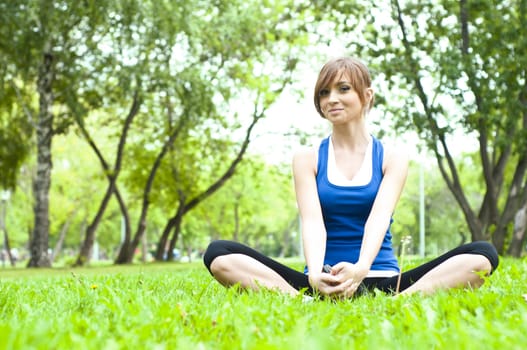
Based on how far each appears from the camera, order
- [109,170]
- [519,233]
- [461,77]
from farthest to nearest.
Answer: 1. [109,170]
2. [519,233]
3. [461,77]

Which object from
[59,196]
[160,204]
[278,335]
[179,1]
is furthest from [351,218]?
[59,196]

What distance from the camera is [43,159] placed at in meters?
19.7

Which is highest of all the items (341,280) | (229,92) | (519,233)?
(229,92)

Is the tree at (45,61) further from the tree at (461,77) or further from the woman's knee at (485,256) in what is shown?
the woman's knee at (485,256)

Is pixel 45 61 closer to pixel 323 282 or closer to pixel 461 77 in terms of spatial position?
pixel 461 77

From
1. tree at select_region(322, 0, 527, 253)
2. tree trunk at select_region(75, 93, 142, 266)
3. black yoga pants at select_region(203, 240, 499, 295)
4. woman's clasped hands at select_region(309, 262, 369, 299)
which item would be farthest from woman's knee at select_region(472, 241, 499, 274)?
tree trunk at select_region(75, 93, 142, 266)

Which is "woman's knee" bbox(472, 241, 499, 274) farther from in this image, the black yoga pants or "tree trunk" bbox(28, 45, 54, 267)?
"tree trunk" bbox(28, 45, 54, 267)

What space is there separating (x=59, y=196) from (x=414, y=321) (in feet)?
115

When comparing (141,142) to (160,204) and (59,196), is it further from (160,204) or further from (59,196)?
(59,196)

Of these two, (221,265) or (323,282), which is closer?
(323,282)

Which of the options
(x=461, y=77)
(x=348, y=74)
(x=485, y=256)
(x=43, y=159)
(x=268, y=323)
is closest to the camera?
(x=268, y=323)

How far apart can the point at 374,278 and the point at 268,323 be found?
63.6 inches

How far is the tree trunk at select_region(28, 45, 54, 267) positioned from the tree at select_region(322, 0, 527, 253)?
10354mm

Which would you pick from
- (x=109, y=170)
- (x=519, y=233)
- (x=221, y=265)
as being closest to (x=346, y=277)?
(x=221, y=265)
